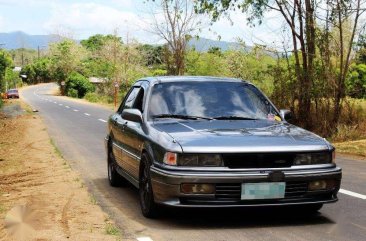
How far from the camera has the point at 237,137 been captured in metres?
6.11

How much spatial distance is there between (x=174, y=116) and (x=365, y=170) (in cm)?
525

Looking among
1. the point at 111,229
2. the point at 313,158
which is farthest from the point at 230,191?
the point at 111,229

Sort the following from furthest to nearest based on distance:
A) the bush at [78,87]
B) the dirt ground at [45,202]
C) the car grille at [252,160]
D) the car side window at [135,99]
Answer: the bush at [78,87] → the car side window at [135,99] → the car grille at [252,160] → the dirt ground at [45,202]

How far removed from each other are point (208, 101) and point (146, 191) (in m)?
1.46

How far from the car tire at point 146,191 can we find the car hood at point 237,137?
0.43 m

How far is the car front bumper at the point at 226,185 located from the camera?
19.0 ft

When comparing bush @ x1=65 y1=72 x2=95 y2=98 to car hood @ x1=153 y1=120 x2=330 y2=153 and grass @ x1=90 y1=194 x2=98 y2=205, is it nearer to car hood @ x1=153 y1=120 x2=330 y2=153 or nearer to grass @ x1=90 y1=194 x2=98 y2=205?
grass @ x1=90 y1=194 x2=98 y2=205

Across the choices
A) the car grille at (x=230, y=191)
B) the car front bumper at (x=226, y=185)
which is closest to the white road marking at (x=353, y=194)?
the car front bumper at (x=226, y=185)

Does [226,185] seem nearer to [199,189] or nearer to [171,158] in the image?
[199,189]

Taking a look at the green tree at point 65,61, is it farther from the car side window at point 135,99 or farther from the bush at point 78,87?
the car side window at point 135,99

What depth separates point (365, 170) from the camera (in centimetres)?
1085

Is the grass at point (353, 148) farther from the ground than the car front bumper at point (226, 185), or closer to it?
closer to it

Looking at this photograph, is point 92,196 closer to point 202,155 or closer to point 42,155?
point 202,155

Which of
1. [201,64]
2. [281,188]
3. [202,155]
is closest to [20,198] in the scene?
[202,155]
